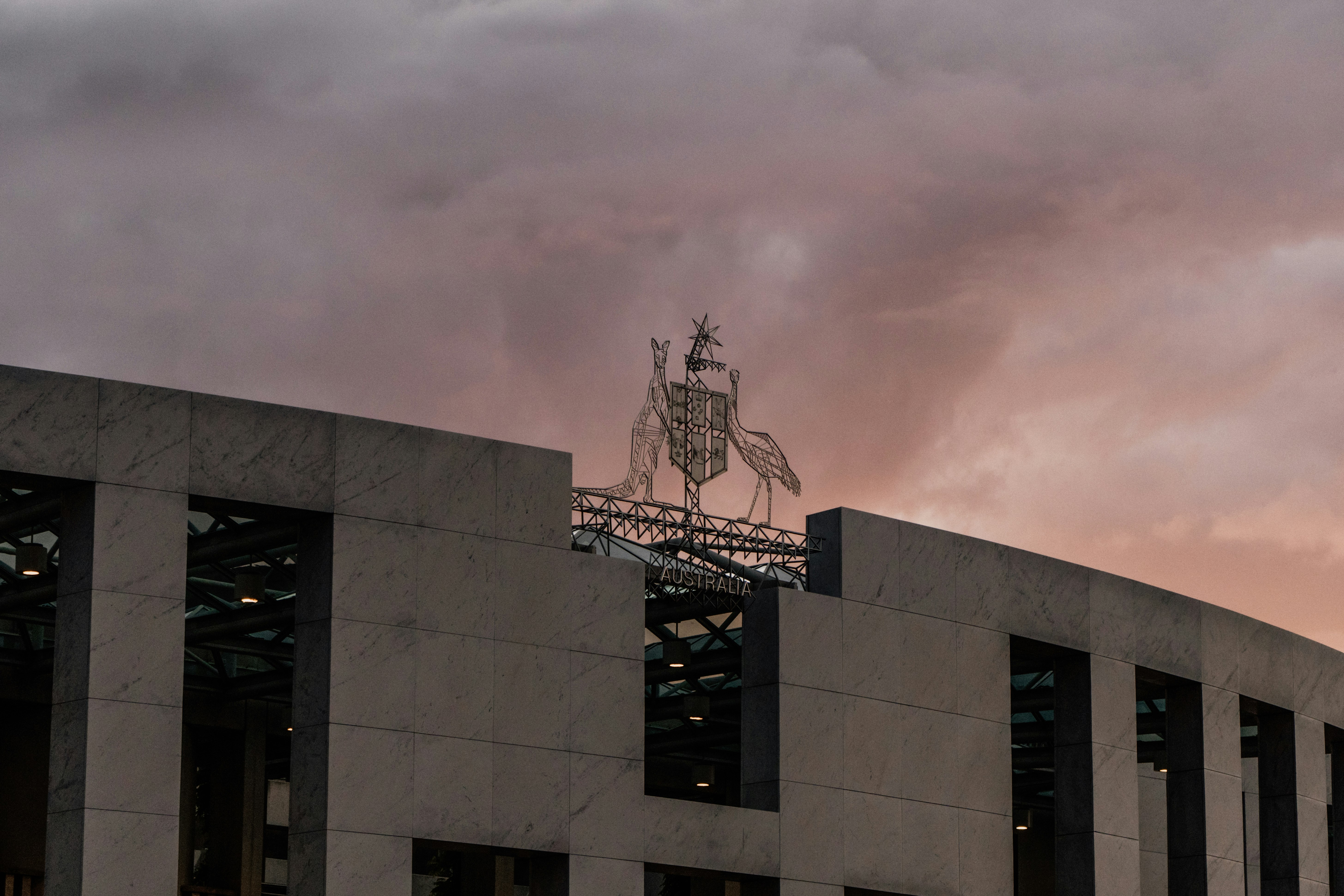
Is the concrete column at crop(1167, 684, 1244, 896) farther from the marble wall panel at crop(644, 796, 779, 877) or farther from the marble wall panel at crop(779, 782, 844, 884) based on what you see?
the marble wall panel at crop(644, 796, 779, 877)

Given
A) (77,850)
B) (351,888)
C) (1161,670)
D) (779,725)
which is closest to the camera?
(77,850)

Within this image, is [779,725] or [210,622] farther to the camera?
[210,622]

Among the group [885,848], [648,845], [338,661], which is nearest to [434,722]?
[338,661]

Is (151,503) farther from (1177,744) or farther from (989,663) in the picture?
(1177,744)

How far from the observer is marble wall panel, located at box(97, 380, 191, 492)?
27.7 m

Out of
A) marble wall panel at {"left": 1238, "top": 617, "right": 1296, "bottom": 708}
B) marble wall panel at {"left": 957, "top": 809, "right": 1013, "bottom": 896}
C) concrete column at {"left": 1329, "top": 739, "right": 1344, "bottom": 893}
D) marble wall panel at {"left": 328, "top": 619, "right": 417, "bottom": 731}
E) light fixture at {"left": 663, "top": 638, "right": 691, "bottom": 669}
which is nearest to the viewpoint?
marble wall panel at {"left": 328, "top": 619, "right": 417, "bottom": 731}

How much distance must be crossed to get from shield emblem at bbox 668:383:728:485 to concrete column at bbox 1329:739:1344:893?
19.5 meters

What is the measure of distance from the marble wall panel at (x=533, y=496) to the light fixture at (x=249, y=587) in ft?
16.9

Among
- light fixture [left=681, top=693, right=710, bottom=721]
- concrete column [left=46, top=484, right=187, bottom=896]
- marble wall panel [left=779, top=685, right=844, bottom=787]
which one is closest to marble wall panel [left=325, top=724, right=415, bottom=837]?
concrete column [left=46, top=484, right=187, bottom=896]

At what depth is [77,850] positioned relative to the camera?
26422 millimetres

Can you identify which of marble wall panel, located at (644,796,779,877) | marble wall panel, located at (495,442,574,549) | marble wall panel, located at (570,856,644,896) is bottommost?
marble wall panel, located at (570,856,644,896)

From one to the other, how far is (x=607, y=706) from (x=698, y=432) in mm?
5537

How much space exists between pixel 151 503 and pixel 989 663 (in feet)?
53.2

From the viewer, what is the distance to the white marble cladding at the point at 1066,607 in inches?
1373
